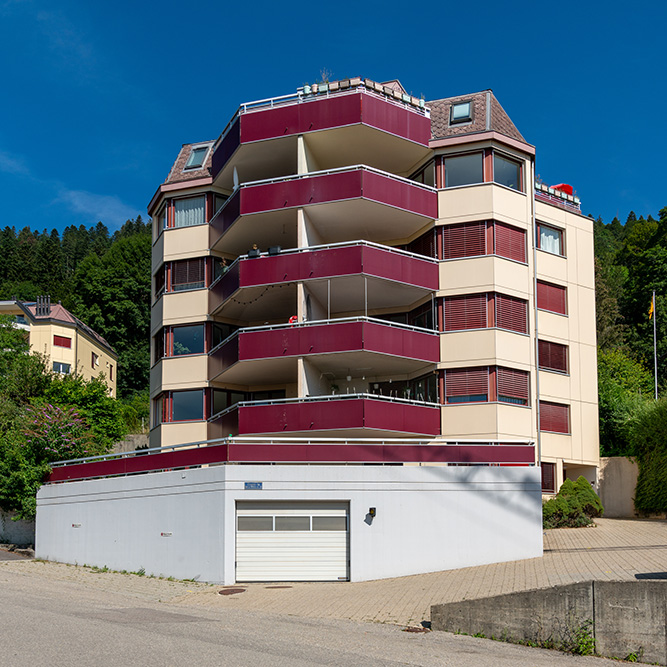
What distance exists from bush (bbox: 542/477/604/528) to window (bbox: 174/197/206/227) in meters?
16.6

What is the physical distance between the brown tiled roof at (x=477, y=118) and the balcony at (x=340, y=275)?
494 cm

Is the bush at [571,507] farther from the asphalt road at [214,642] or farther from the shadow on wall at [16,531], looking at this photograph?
the shadow on wall at [16,531]

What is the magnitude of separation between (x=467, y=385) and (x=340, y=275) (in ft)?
18.2

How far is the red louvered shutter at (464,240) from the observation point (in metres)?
31.3

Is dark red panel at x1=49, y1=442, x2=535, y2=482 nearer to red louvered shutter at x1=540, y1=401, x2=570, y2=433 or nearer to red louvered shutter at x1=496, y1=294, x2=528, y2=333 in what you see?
red louvered shutter at x1=540, y1=401, x2=570, y2=433

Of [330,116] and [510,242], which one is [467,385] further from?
[330,116]

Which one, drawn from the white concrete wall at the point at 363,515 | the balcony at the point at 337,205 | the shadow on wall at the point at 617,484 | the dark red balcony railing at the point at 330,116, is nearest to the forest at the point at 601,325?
the shadow on wall at the point at 617,484

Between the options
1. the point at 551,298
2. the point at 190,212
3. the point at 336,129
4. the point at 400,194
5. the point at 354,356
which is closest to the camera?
the point at 354,356

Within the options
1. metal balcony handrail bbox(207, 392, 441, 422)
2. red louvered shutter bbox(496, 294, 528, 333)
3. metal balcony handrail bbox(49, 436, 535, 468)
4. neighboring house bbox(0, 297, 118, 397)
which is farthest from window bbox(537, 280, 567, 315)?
neighboring house bbox(0, 297, 118, 397)

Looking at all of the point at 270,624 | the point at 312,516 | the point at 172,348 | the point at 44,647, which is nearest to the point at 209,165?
the point at 172,348

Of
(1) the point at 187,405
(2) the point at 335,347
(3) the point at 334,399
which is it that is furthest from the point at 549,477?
(1) the point at 187,405

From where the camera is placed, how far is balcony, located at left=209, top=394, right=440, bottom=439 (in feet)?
93.1

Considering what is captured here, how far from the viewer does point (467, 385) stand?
100ft

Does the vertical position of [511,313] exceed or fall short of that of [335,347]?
it exceeds it
